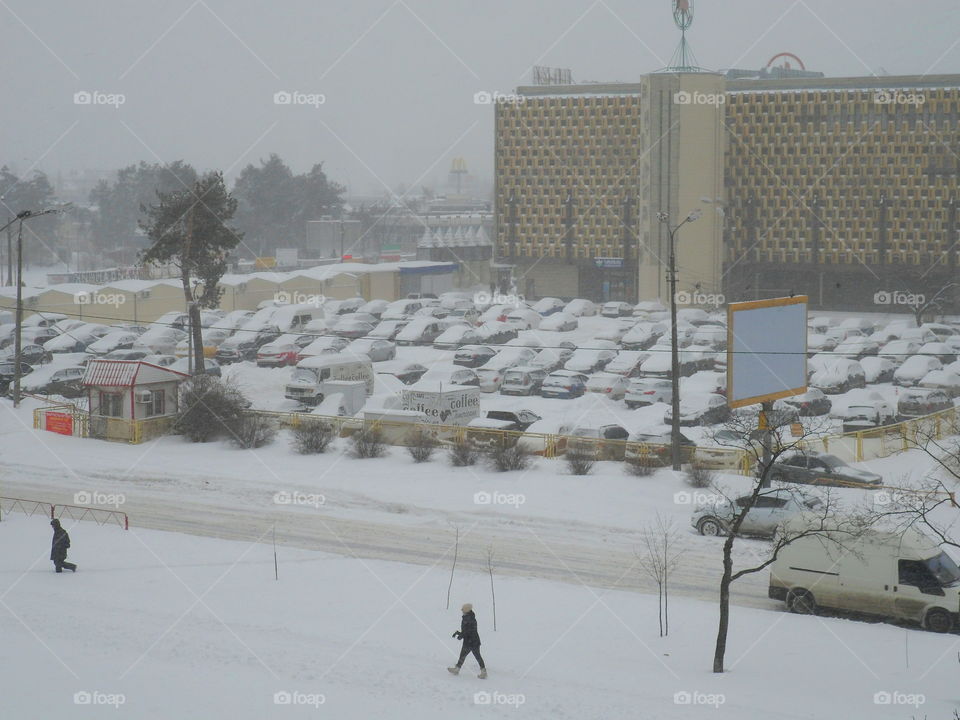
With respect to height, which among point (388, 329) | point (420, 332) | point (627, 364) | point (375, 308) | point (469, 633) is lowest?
point (469, 633)

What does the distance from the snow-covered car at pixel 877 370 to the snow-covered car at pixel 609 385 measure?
7231 millimetres

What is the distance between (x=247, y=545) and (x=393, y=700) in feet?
22.6

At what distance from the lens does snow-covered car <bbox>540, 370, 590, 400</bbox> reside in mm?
29578

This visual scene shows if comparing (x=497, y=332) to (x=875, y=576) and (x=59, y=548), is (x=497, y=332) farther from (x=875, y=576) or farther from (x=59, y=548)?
(x=875, y=576)

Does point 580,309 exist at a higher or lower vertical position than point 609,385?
higher

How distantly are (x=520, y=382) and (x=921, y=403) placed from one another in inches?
411

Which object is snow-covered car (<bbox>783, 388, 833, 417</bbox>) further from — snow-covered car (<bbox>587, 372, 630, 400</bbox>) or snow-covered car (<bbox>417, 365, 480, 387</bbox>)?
snow-covered car (<bbox>417, 365, 480, 387</bbox>)

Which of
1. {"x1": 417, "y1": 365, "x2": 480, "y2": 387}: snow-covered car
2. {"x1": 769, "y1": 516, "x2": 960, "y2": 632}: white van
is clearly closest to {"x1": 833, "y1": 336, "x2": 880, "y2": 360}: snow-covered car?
{"x1": 417, "y1": 365, "x2": 480, "y2": 387}: snow-covered car

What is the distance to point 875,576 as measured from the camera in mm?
12641

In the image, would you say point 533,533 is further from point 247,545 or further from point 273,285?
point 273,285

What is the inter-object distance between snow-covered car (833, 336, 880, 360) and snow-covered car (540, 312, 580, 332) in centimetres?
1029

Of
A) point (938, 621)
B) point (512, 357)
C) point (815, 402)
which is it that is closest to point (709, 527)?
point (938, 621)

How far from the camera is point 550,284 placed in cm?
6028

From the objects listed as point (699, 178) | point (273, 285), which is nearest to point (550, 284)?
point (699, 178)
